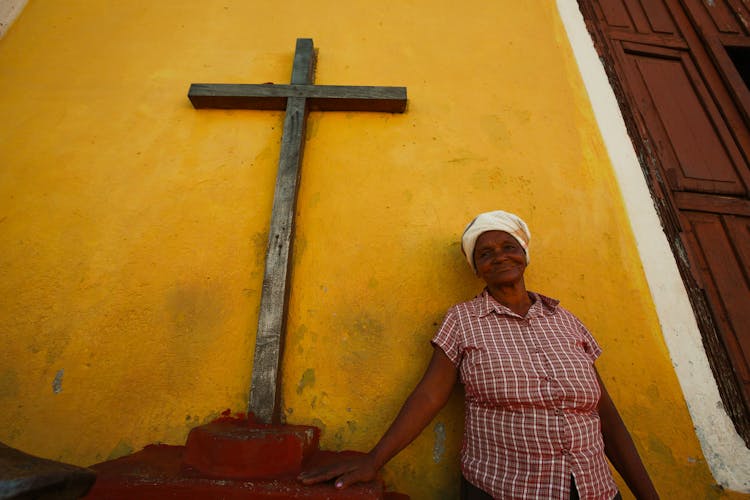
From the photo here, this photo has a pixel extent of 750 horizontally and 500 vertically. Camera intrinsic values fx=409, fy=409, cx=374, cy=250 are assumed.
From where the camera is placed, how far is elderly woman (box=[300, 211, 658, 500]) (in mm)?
1264

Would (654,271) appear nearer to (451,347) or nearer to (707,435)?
(707,435)

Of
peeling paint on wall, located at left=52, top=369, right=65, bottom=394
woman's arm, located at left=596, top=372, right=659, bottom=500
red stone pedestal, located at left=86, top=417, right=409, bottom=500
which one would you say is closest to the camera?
red stone pedestal, located at left=86, top=417, right=409, bottom=500

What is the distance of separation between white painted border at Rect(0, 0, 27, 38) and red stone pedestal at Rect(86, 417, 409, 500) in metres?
2.97

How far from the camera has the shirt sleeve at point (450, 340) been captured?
4.92 feet

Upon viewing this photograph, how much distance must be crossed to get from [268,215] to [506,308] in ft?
3.93

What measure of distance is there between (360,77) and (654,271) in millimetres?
1952

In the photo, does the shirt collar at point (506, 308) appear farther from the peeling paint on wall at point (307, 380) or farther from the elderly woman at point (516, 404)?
the peeling paint on wall at point (307, 380)

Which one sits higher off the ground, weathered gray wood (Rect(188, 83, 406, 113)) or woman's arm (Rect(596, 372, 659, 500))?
weathered gray wood (Rect(188, 83, 406, 113))

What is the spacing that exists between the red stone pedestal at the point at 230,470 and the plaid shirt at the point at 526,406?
379mm

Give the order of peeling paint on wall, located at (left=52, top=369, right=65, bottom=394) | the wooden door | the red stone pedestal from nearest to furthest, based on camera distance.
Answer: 1. the red stone pedestal
2. peeling paint on wall, located at (left=52, top=369, right=65, bottom=394)
3. the wooden door

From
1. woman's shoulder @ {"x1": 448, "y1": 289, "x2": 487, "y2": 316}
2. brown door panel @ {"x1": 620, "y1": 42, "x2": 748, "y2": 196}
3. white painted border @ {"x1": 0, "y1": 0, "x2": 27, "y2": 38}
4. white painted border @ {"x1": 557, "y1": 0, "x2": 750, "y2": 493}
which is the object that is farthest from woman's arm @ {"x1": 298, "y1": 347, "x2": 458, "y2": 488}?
white painted border @ {"x1": 0, "y1": 0, "x2": 27, "y2": 38}

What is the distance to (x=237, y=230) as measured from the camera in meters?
2.00

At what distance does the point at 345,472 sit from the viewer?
127 cm

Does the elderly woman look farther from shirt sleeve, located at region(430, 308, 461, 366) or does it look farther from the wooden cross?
the wooden cross
